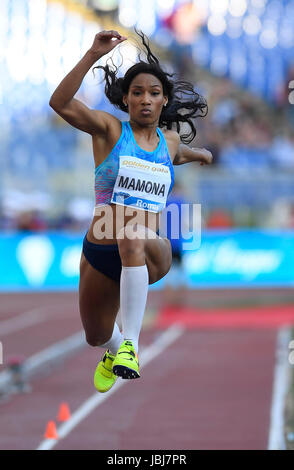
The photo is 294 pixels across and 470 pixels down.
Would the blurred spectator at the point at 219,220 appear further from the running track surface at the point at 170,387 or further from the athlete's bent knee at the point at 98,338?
the athlete's bent knee at the point at 98,338

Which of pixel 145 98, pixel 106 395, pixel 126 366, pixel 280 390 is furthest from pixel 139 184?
pixel 280 390

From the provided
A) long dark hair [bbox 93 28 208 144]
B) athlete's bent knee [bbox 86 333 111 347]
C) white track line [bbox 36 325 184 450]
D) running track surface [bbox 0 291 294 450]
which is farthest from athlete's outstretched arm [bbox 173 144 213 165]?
white track line [bbox 36 325 184 450]

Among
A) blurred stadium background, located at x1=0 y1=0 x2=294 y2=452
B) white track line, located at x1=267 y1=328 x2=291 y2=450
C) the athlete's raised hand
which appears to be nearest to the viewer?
the athlete's raised hand

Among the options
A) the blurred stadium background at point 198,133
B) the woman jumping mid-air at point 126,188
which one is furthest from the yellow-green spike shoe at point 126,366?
the blurred stadium background at point 198,133

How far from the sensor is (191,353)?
14109mm

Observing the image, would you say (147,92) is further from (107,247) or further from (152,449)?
(152,449)

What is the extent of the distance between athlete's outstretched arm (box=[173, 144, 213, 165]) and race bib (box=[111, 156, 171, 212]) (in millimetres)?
417

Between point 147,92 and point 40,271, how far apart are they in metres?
Result: 17.1

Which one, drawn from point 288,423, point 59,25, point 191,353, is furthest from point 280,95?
point 288,423

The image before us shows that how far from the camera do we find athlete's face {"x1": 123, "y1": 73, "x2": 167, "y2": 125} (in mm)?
4832

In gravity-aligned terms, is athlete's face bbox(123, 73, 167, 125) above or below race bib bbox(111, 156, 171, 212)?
above

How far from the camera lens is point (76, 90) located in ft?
15.3

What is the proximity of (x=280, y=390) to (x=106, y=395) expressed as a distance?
83.3 inches

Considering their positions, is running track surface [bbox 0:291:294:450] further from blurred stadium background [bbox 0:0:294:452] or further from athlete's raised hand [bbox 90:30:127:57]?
athlete's raised hand [bbox 90:30:127:57]
